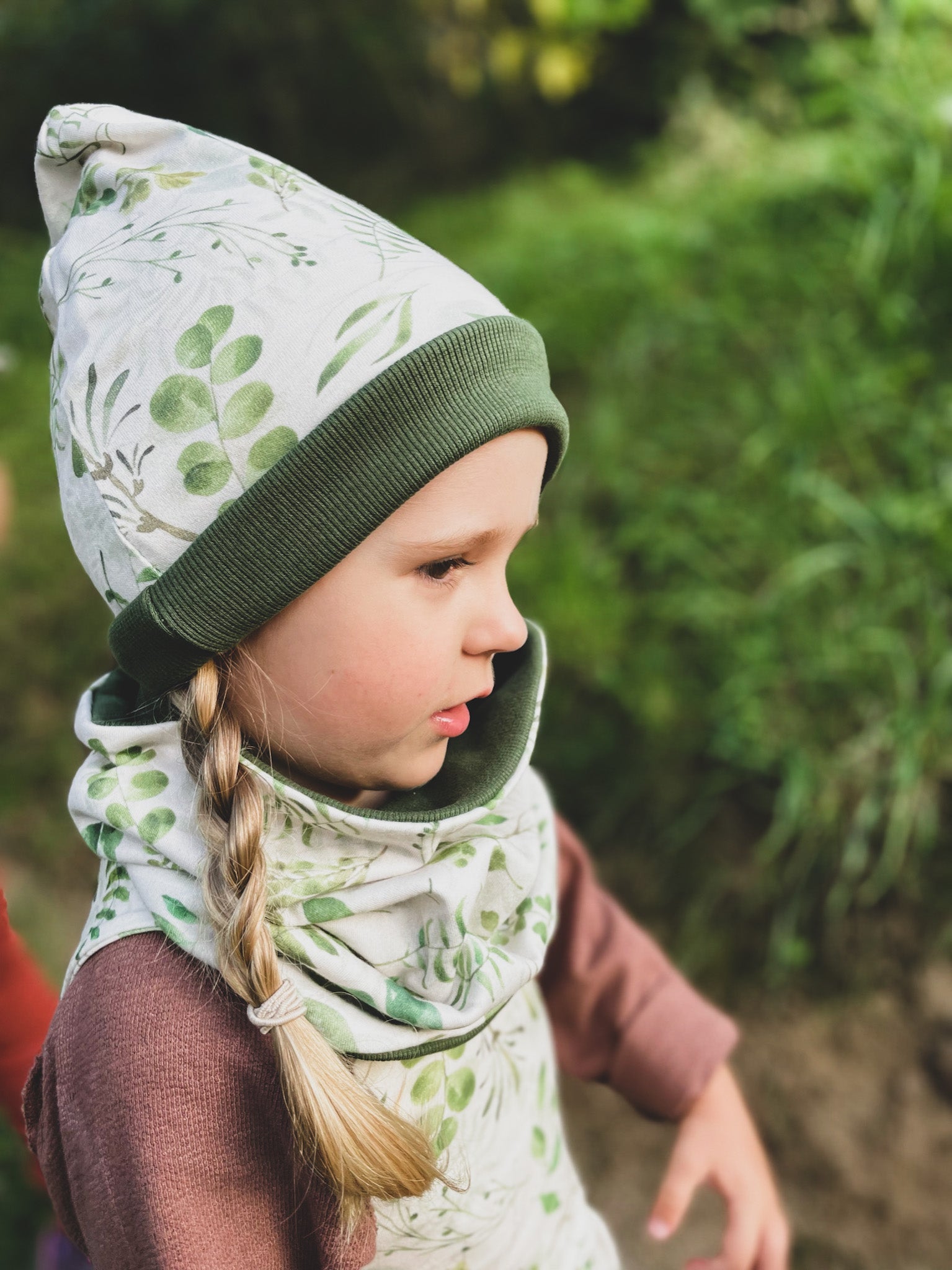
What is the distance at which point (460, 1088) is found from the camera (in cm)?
131

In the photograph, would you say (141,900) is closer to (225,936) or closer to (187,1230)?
(225,936)

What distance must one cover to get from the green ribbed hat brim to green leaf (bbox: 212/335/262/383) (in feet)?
0.32

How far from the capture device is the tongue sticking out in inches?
47.6

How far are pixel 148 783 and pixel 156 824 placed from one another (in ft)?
0.17

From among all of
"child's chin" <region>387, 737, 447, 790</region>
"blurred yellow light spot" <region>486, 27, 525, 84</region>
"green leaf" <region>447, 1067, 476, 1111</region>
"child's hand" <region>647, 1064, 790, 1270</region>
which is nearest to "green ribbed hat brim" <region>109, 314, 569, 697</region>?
"child's chin" <region>387, 737, 447, 790</region>

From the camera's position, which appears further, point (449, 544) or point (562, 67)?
point (562, 67)

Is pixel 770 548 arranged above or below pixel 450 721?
below

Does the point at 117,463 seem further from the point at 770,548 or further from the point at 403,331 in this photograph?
the point at 770,548

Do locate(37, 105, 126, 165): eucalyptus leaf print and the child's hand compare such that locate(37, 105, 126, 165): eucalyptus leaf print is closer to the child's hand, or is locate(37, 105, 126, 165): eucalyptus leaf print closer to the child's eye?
the child's eye

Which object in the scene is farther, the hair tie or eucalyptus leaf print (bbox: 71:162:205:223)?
eucalyptus leaf print (bbox: 71:162:205:223)

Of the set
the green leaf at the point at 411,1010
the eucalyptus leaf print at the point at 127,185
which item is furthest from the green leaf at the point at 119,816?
the eucalyptus leaf print at the point at 127,185

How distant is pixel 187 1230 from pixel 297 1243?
161 mm

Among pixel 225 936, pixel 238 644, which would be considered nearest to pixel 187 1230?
pixel 225 936

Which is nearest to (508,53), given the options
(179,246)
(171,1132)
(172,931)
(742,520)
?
(742,520)
